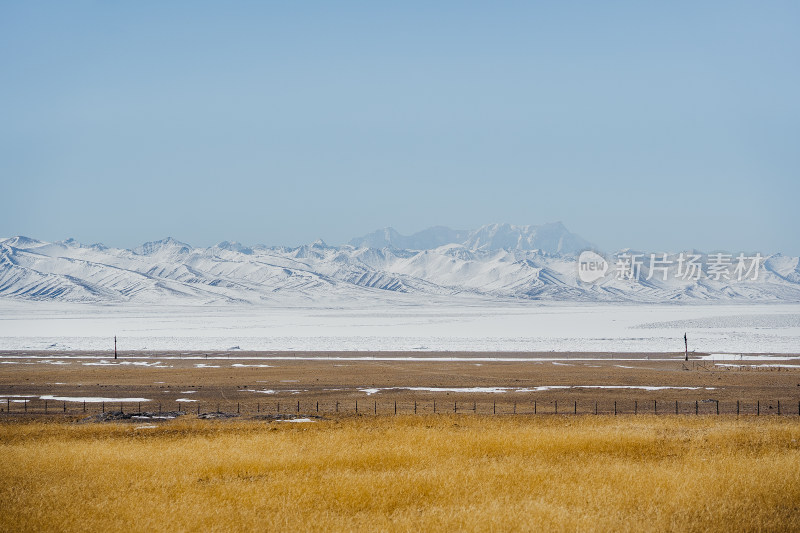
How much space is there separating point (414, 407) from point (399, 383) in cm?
1524

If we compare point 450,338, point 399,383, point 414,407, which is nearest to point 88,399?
point 414,407

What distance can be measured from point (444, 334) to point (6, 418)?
91.7m

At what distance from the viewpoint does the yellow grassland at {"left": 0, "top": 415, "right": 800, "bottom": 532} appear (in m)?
14.8

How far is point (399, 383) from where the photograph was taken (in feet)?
184

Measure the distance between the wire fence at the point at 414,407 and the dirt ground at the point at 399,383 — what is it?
11cm

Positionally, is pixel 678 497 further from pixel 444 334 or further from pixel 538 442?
pixel 444 334

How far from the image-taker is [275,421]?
34.2m

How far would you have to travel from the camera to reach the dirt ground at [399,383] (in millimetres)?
42375

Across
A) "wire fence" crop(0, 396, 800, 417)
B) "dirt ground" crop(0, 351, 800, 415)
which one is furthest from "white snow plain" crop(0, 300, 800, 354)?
"wire fence" crop(0, 396, 800, 417)

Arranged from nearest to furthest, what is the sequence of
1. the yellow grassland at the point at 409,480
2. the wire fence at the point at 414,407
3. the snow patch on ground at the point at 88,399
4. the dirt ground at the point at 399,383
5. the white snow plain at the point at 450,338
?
the yellow grassland at the point at 409,480
the wire fence at the point at 414,407
the dirt ground at the point at 399,383
the snow patch on ground at the point at 88,399
the white snow plain at the point at 450,338

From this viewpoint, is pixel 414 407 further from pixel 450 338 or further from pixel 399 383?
pixel 450 338

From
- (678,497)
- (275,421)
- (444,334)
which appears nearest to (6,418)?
(275,421)

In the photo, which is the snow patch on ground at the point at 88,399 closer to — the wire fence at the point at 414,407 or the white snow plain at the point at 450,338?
the wire fence at the point at 414,407

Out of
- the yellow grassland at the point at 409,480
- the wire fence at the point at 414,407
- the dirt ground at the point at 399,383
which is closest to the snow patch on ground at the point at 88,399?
the dirt ground at the point at 399,383
